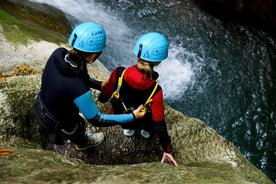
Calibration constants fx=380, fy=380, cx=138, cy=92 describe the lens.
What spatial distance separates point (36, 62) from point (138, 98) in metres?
3.98

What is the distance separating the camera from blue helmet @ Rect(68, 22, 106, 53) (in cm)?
425

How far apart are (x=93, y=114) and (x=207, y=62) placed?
34.7ft

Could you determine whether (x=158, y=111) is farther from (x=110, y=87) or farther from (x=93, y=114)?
(x=93, y=114)

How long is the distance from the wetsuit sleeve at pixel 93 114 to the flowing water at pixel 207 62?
8.00 m

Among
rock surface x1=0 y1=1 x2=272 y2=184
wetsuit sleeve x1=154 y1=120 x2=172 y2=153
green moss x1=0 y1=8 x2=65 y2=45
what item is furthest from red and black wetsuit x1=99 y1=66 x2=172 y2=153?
green moss x1=0 y1=8 x2=65 y2=45

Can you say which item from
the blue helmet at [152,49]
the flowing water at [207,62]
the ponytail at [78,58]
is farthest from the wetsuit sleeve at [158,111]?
the flowing water at [207,62]

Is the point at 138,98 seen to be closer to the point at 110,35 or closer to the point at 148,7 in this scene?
the point at 110,35

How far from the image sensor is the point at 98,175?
13.1 feet

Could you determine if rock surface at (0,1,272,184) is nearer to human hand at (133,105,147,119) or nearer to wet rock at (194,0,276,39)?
human hand at (133,105,147,119)

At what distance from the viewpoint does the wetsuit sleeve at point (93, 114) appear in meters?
4.15

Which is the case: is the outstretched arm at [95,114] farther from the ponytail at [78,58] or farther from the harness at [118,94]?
the ponytail at [78,58]

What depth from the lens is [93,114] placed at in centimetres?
437

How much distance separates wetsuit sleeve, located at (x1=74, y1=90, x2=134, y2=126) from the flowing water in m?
8.00

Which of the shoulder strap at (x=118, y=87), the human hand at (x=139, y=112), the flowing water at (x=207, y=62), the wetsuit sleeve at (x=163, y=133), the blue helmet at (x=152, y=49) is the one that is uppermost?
the blue helmet at (x=152, y=49)
